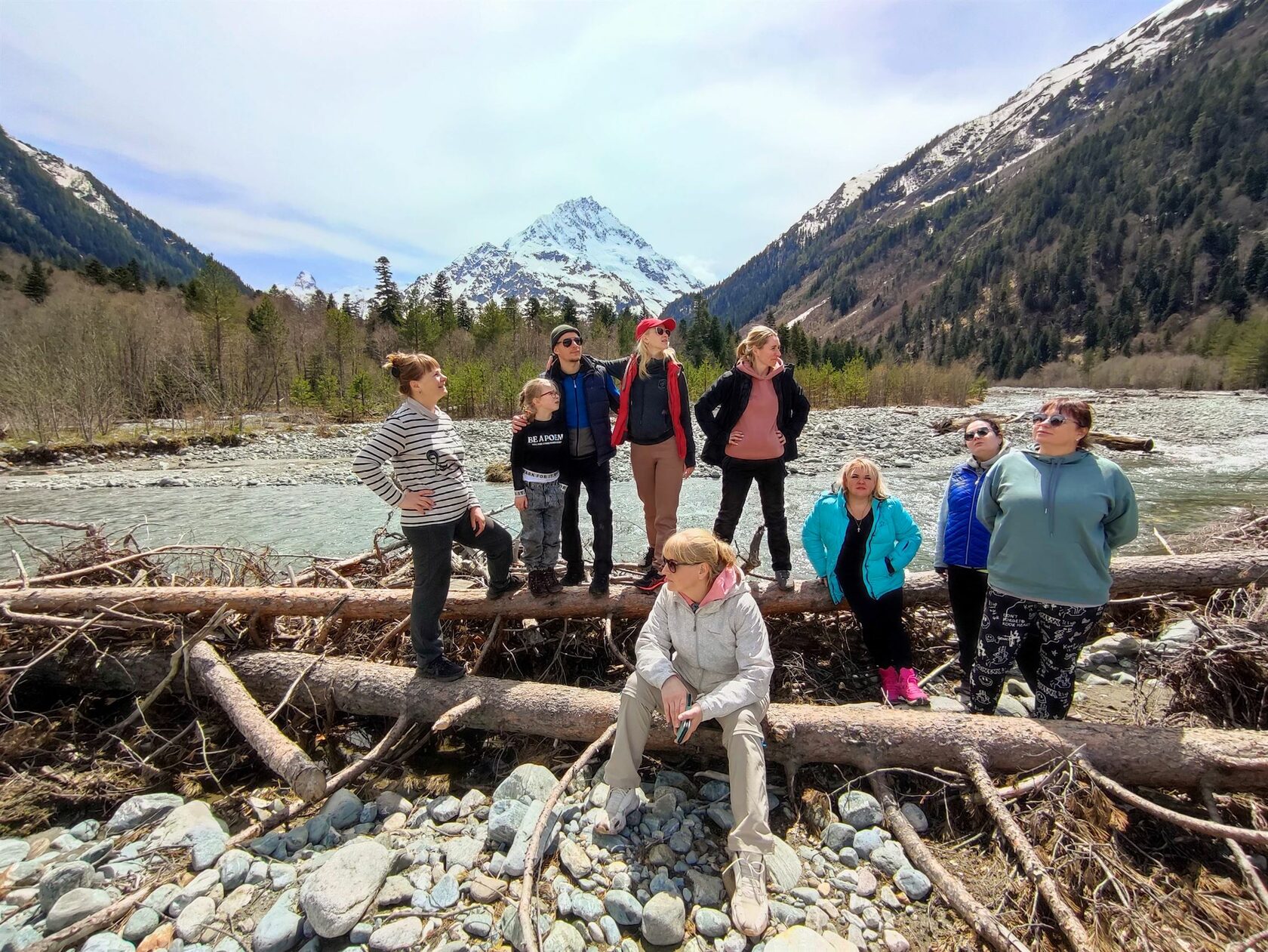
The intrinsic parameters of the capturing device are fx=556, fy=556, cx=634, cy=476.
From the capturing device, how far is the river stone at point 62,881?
2527 millimetres

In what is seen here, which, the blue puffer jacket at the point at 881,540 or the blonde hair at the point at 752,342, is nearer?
the blue puffer jacket at the point at 881,540

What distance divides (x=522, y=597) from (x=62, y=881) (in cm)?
275

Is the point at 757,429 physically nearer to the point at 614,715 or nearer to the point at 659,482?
the point at 659,482

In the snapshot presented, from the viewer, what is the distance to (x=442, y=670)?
154 inches

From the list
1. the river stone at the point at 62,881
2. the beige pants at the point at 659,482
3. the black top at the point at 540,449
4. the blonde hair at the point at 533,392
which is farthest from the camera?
the beige pants at the point at 659,482

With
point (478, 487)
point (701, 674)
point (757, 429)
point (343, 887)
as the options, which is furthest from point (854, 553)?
point (478, 487)

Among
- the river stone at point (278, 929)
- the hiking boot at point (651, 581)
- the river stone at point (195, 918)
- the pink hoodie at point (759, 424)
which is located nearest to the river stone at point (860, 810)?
the hiking boot at point (651, 581)

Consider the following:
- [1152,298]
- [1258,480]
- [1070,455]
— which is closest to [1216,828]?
[1070,455]

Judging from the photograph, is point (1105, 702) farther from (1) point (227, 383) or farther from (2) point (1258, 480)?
(1) point (227, 383)

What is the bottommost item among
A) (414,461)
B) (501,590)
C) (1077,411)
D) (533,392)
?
(501,590)

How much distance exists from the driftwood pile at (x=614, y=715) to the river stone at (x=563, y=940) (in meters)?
1.16

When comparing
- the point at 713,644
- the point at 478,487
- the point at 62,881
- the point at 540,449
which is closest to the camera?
the point at 62,881

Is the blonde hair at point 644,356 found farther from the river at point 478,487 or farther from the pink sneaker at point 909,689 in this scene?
the river at point 478,487

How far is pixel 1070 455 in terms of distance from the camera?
10.6 ft
